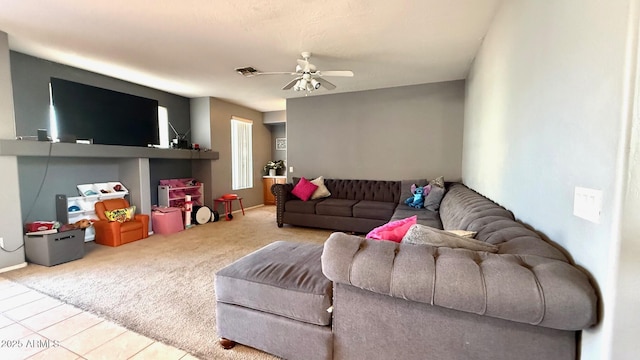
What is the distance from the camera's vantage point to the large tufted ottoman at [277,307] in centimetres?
138

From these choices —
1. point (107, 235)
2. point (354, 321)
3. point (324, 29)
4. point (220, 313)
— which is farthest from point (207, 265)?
point (324, 29)

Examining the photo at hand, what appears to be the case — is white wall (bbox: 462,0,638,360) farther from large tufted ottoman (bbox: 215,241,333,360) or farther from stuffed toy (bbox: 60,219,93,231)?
stuffed toy (bbox: 60,219,93,231)

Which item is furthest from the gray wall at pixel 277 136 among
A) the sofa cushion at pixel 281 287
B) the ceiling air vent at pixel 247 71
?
the sofa cushion at pixel 281 287

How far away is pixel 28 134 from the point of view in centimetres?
341

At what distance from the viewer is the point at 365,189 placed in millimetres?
4910

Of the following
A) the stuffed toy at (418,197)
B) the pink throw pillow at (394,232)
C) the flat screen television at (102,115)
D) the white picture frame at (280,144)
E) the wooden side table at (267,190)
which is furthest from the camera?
the white picture frame at (280,144)

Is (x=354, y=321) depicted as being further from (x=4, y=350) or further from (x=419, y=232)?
(x=4, y=350)

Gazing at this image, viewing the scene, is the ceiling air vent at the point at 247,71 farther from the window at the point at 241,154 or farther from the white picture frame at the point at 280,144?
the white picture frame at the point at 280,144

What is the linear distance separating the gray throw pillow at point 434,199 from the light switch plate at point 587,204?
9.21ft

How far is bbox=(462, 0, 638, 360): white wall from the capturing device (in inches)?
31.9

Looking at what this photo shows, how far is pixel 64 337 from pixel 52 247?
67.9 inches

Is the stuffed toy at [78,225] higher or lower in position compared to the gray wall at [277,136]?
lower

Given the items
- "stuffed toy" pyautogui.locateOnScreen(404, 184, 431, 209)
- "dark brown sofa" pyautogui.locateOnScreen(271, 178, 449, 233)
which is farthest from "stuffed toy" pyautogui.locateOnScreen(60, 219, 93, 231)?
"stuffed toy" pyautogui.locateOnScreen(404, 184, 431, 209)

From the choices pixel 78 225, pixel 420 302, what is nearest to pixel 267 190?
pixel 78 225
